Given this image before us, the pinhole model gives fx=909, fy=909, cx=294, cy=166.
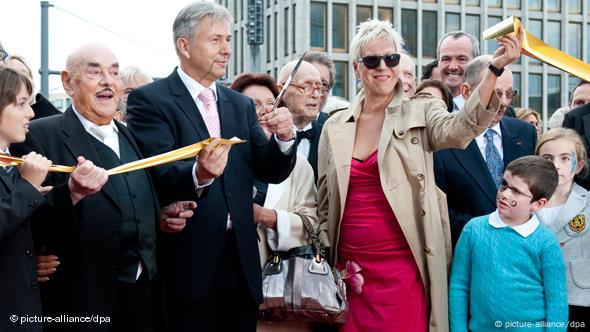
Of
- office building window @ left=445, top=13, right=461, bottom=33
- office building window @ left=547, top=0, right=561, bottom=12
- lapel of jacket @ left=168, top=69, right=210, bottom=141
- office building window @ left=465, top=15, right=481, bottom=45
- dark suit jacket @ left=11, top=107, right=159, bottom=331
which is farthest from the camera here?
office building window @ left=547, top=0, right=561, bottom=12

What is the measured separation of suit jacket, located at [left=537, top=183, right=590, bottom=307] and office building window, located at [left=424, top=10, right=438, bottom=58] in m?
60.6

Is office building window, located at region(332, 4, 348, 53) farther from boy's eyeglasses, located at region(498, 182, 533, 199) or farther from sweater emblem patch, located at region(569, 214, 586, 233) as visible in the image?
boy's eyeglasses, located at region(498, 182, 533, 199)

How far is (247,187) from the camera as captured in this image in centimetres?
528

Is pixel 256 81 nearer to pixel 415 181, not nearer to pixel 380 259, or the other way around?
pixel 415 181

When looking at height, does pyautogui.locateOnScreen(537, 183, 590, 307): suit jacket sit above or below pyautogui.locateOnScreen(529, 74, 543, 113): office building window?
below

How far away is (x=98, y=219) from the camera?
467cm

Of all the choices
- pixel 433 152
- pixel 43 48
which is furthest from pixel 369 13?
pixel 433 152

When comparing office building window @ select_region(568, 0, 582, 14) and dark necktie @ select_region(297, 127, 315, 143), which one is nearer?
dark necktie @ select_region(297, 127, 315, 143)

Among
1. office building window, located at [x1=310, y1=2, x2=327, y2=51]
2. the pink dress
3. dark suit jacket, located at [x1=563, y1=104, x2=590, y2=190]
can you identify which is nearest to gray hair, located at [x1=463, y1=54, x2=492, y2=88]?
dark suit jacket, located at [x1=563, y1=104, x2=590, y2=190]

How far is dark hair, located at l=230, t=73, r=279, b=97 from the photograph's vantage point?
6.50 meters

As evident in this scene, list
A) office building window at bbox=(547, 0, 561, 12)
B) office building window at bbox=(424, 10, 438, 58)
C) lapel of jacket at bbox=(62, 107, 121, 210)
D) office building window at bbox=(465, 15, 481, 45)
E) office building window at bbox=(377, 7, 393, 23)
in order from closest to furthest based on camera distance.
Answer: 1. lapel of jacket at bbox=(62, 107, 121, 210)
2. office building window at bbox=(377, 7, 393, 23)
3. office building window at bbox=(424, 10, 438, 58)
4. office building window at bbox=(465, 15, 481, 45)
5. office building window at bbox=(547, 0, 561, 12)

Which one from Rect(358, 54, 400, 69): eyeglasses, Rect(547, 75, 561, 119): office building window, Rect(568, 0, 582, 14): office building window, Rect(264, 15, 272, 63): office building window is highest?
Rect(568, 0, 582, 14): office building window

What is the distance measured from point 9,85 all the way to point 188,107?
3.48 feet

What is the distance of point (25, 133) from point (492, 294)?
286 centimetres
